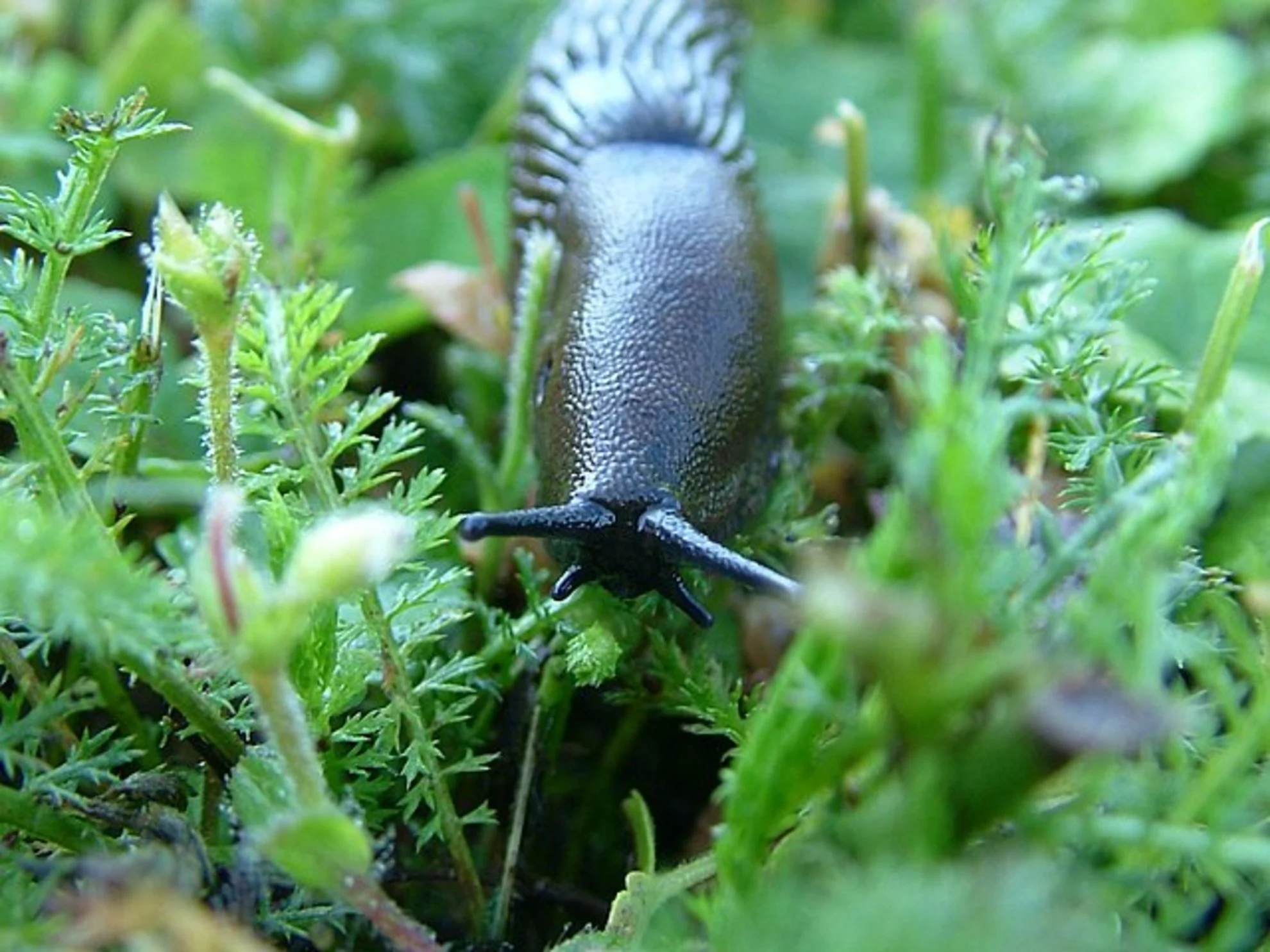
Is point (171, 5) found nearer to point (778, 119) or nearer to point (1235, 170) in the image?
point (778, 119)

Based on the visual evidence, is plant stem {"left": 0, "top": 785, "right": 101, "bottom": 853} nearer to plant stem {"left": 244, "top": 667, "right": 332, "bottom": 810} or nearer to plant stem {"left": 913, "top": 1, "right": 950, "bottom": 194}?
plant stem {"left": 244, "top": 667, "right": 332, "bottom": 810}

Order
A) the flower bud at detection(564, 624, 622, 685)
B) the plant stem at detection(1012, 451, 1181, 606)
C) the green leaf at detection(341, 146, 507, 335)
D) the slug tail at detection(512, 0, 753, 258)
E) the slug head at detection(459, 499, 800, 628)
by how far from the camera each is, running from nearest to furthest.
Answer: the plant stem at detection(1012, 451, 1181, 606), the flower bud at detection(564, 624, 622, 685), the slug head at detection(459, 499, 800, 628), the slug tail at detection(512, 0, 753, 258), the green leaf at detection(341, 146, 507, 335)

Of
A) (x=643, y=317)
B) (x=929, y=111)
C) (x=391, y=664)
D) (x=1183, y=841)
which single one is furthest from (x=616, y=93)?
(x=1183, y=841)

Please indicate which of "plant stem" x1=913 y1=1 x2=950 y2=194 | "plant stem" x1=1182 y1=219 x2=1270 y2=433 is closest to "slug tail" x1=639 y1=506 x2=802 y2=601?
"plant stem" x1=1182 y1=219 x2=1270 y2=433

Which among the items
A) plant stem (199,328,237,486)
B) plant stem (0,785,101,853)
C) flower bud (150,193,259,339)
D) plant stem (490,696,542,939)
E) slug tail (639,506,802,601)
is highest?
flower bud (150,193,259,339)

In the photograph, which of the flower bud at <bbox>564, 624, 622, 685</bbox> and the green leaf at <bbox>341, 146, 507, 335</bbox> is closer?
the flower bud at <bbox>564, 624, 622, 685</bbox>

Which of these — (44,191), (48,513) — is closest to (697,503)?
(48,513)

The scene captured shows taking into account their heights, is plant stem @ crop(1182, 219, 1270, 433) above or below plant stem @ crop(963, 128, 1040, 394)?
below
